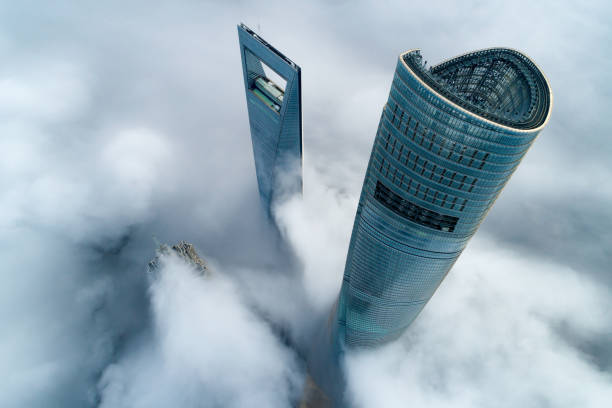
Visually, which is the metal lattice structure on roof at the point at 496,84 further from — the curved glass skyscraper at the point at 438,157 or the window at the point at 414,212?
the window at the point at 414,212

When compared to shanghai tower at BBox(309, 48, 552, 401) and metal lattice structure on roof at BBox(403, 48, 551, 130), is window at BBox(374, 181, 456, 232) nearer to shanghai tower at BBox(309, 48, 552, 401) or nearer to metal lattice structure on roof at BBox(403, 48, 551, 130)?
shanghai tower at BBox(309, 48, 552, 401)

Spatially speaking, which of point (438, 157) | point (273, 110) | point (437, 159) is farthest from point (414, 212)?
point (273, 110)

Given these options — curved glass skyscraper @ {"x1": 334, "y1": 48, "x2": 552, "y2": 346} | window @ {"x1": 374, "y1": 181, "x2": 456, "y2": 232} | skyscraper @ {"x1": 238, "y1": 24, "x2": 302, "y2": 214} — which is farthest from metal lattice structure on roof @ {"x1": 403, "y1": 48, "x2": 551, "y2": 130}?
skyscraper @ {"x1": 238, "y1": 24, "x2": 302, "y2": 214}

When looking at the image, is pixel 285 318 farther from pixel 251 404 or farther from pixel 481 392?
pixel 481 392

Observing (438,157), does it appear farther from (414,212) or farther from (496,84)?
(496,84)

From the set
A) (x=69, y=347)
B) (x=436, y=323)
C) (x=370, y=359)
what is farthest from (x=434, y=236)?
(x=69, y=347)

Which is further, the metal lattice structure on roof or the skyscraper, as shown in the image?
the skyscraper
